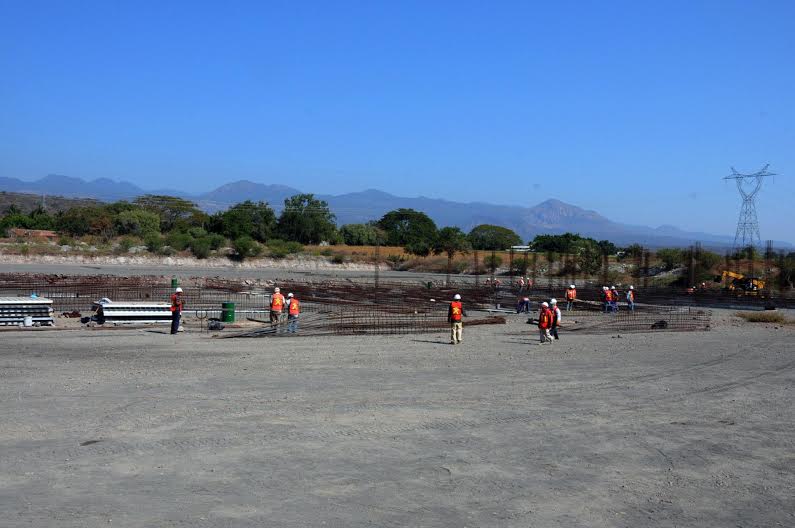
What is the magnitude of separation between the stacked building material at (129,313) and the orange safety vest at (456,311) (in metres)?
9.77

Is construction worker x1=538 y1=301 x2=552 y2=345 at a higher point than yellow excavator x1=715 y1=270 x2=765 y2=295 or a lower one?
lower

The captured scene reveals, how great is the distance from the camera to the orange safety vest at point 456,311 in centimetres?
2198

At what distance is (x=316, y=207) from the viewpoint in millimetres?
105438

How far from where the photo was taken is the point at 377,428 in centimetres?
1175

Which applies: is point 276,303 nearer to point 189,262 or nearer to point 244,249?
→ point 189,262

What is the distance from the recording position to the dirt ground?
827cm

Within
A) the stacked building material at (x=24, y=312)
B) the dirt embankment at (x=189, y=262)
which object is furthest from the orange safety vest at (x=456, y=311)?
the dirt embankment at (x=189, y=262)

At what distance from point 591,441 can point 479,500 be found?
11.0ft

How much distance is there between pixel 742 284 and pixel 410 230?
59332 millimetres

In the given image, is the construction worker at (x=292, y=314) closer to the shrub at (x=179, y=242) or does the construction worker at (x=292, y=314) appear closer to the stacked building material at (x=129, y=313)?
the stacked building material at (x=129, y=313)

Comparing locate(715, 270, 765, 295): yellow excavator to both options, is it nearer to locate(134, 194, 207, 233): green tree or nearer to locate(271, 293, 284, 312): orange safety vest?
locate(271, 293, 284, 312): orange safety vest

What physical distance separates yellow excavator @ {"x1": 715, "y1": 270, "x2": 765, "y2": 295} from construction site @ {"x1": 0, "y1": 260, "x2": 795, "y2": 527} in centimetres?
2862

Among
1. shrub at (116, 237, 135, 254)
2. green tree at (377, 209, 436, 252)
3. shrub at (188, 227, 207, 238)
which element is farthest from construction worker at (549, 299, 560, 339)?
green tree at (377, 209, 436, 252)

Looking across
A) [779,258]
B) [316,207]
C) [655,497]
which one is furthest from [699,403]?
[316,207]
